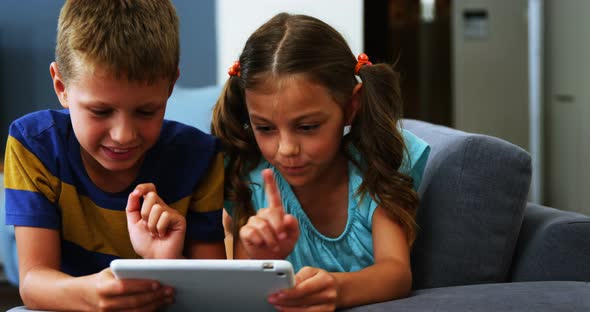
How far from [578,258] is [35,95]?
280 cm

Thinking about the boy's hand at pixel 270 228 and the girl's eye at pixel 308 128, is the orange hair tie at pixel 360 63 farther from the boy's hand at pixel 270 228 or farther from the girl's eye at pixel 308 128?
the boy's hand at pixel 270 228

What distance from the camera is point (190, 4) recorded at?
3.70 m

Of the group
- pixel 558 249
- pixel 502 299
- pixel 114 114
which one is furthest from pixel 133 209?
pixel 558 249

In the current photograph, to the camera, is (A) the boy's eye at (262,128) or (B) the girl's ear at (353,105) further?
(B) the girl's ear at (353,105)

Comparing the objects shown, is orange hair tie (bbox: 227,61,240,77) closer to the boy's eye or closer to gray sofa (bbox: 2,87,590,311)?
the boy's eye

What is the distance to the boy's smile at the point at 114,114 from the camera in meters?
1.32

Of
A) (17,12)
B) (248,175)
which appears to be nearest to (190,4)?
(17,12)

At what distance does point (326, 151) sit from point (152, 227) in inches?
14.5

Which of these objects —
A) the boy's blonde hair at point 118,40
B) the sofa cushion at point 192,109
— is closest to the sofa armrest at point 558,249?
the boy's blonde hair at point 118,40

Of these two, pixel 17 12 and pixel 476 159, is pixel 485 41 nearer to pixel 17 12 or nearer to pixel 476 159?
pixel 17 12

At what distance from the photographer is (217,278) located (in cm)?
109

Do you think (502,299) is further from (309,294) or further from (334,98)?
(334,98)

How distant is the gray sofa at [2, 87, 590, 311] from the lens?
1537mm

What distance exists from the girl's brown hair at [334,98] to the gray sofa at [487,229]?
0.09m
